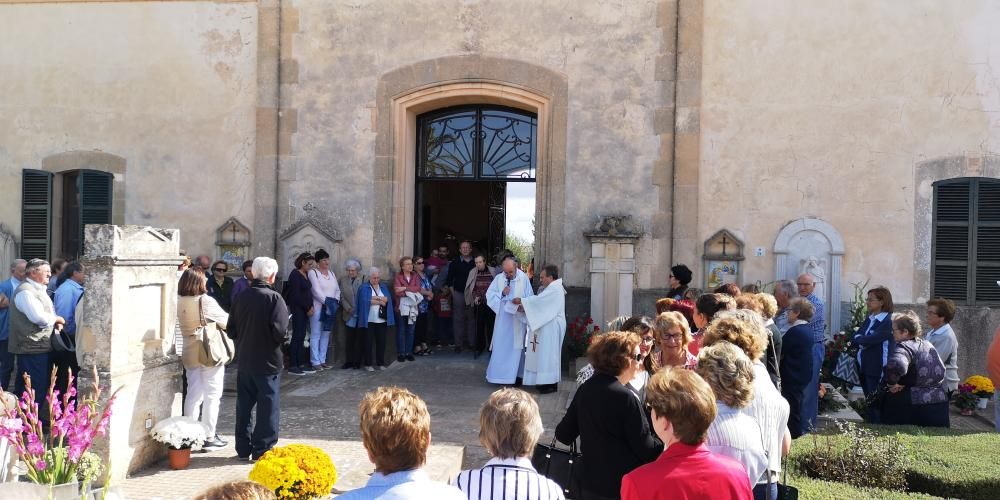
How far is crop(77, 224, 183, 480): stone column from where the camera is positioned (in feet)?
18.7

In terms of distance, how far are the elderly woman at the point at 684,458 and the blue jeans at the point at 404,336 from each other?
8.30 meters

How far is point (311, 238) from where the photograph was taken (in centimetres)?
1144

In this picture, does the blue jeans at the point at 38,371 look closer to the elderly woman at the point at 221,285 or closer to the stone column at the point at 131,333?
the stone column at the point at 131,333

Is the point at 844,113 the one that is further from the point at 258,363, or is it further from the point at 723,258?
the point at 258,363

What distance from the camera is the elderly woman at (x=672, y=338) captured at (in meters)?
4.77

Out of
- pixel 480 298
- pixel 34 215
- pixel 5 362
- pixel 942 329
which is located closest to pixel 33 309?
pixel 5 362

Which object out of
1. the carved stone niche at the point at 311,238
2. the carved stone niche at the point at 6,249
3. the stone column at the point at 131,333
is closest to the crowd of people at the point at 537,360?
the stone column at the point at 131,333

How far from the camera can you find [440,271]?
1247 centimetres

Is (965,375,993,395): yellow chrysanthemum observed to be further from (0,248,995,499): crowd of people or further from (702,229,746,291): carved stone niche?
(702,229,746,291): carved stone niche

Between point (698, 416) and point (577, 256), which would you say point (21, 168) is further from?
point (698, 416)

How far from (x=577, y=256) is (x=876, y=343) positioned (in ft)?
14.2

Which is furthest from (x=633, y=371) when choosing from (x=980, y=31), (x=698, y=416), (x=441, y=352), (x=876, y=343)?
(x=980, y=31)

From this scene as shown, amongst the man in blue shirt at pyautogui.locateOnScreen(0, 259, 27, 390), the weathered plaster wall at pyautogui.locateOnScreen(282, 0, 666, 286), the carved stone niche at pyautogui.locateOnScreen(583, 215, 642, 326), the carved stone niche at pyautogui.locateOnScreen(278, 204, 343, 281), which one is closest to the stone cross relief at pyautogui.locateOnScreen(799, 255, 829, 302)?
the weathered plaster wall at pyautogui.locateOnScreen(282, 0, 666, 286)

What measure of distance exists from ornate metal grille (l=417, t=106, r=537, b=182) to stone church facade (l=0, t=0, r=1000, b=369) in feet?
0.77
